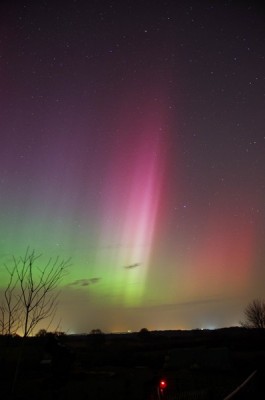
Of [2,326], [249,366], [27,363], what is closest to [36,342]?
[27,363]

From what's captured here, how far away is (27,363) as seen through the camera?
46.1m

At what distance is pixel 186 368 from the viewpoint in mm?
42375

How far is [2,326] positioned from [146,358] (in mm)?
46097

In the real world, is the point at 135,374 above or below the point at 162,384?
below

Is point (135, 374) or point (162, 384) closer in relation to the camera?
point (162, 384)

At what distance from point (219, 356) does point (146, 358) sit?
14256 millimetres

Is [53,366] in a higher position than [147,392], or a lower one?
higher

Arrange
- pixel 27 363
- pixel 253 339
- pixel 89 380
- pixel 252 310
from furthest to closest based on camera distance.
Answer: pixel 252 310 → pixel 253 339 → pixel 27 363 → pixel 89 380

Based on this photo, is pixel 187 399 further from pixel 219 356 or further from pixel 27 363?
pixel 27 363

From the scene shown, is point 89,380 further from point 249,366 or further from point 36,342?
point 36,342

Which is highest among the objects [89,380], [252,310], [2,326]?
[252,310]

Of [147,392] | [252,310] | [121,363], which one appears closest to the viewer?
[147,392]

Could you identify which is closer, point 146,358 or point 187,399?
point 187,399

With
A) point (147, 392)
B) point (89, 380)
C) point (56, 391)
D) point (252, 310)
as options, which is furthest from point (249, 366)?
point (252, 310)
